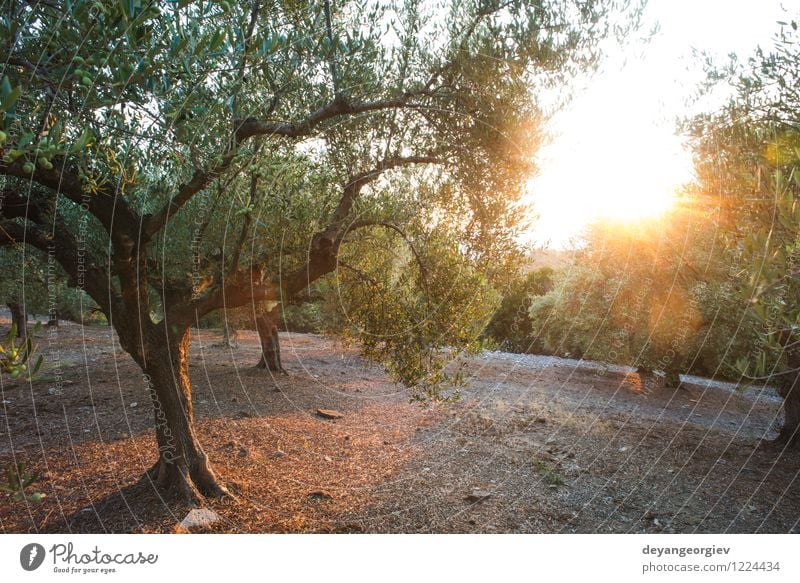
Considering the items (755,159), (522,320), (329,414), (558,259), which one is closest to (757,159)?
(755,159)

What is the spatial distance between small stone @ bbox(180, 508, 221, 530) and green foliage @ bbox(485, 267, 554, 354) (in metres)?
22.7

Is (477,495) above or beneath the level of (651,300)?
beneath

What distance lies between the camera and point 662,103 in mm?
9438

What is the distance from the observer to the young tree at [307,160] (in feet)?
18.3

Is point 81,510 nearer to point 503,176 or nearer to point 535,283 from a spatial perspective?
point 503,176

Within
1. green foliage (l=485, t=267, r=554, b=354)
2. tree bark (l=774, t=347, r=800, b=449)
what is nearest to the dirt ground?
tree bark (l=774, t=347, r=800, b=449)

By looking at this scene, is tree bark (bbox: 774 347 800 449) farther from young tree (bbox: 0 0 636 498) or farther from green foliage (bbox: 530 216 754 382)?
young tree (bbox: 0 0 636 498)

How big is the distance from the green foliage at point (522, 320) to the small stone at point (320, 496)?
21000mm

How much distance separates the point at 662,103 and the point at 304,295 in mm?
12550

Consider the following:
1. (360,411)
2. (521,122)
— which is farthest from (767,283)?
(360,411)

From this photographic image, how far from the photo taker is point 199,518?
26.1 feet

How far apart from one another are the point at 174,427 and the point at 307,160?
16.9 ft

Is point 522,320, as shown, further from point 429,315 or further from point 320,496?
point 320,496

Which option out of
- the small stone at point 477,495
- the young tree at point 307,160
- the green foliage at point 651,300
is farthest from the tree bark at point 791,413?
the young tree at point 307,160
